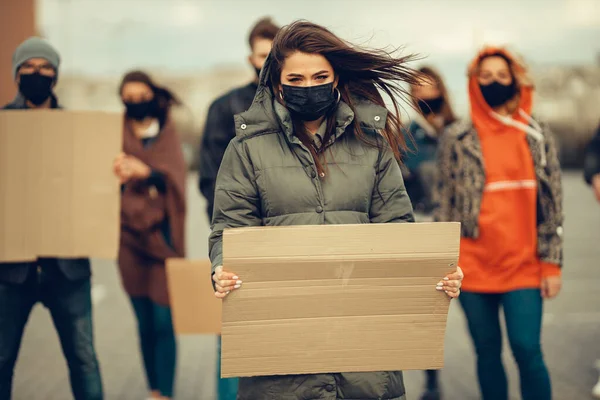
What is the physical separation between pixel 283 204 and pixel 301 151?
194mm

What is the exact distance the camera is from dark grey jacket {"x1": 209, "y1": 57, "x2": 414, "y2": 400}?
2926 mm

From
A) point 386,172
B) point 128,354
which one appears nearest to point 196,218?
point 128,354

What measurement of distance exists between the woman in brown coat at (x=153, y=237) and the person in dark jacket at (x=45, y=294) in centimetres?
98

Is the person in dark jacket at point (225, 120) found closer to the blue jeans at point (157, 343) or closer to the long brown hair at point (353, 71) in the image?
the blue jeans at point (157, 343)

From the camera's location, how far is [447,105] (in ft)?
19.0

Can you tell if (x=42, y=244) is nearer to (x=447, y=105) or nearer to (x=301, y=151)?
(x=301, y=151)

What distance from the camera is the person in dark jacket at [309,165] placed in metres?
2.95

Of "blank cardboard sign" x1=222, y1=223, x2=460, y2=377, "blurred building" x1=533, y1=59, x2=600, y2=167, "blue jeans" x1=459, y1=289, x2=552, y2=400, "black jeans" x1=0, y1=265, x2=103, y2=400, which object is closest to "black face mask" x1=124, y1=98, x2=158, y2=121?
"black jeans" x1=0, y1=265, x2=103, y2=400

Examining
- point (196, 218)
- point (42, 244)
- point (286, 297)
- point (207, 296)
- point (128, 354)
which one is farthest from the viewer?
point (196, 218)

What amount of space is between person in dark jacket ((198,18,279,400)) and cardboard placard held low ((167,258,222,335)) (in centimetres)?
13

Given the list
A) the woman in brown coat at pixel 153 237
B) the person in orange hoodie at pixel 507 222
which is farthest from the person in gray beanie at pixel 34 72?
the person in orange hoodie at pixel 507 222

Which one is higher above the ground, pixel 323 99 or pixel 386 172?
pixel 323 99

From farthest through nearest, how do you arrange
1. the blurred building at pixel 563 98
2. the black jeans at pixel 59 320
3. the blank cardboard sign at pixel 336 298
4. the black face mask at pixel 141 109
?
the blurred building at pixel 563 98
the black face mask at pixel 141 109
the black jeans at pixel 59 320
the blank cardboard sign at pixel 336 298

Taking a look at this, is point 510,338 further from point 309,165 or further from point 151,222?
point 151,222
